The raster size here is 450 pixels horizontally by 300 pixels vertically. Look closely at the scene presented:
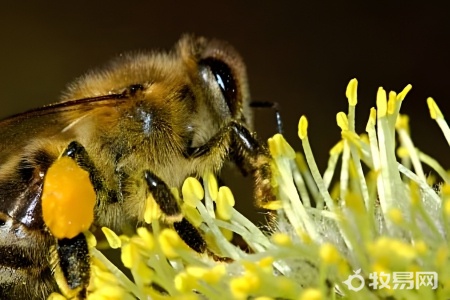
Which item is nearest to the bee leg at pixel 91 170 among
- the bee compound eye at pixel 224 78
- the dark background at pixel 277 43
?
the bee compound eye at pixel 224 78

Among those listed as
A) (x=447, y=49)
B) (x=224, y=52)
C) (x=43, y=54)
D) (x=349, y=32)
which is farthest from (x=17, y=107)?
(x=224, y=52)

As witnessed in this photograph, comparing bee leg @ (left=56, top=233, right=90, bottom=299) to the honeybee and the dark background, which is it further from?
the dark background

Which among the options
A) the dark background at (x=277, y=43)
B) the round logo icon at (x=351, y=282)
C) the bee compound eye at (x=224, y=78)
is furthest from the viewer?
the dark background at (x=277, y=43)

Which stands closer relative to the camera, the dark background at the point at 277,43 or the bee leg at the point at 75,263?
the bee leg at the point at 75,263

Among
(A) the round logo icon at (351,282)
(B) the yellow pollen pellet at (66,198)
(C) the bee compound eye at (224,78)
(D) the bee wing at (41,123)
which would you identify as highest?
(C) the bee compound eye at (224,78)

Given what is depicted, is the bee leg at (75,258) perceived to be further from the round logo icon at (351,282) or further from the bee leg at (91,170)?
the round logo icon at (351,282)

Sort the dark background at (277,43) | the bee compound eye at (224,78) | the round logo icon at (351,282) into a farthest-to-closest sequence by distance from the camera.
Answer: the dark background at (277,43)
the bee compound eye at (224,78)
the round logo icon at (351,282)

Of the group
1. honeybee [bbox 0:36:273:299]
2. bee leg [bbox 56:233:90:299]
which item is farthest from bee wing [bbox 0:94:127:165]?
bee leg [bbox 56:233:90:299]

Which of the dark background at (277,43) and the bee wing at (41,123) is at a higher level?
the dark background at (277,43)
